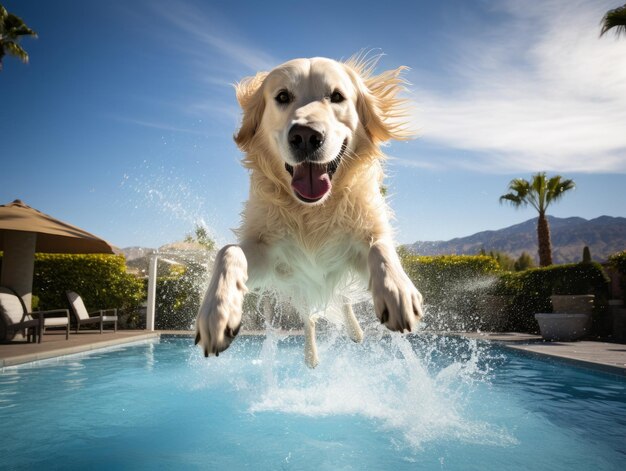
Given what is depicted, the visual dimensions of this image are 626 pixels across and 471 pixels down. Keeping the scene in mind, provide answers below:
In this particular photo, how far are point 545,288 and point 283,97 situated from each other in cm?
1247

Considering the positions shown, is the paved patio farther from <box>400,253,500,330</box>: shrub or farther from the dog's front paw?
<box>400,253,500,330</box>: shrub

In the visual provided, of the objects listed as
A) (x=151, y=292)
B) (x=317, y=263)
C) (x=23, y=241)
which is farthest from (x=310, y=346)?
(x=151, y=292)

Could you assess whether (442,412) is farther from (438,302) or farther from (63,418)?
(438,302)

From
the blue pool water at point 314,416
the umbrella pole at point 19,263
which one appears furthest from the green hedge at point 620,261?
the umbrella pole at point 19,263

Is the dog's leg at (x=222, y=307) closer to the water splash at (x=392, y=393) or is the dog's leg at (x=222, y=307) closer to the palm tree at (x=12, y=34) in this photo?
the water splash at (x=392, y=393)

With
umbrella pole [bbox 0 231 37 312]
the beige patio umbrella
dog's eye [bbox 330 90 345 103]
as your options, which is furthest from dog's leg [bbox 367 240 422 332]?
umbrella pole [bbox 0 231 37 312]

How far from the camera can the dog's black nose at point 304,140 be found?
8.70 ft

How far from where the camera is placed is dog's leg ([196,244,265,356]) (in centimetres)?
215

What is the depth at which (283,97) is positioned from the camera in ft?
10.1

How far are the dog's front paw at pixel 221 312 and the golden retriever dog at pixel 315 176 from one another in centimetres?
10

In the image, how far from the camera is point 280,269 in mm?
3475

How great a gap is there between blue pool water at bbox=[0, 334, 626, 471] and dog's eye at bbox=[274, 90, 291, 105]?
2772mm

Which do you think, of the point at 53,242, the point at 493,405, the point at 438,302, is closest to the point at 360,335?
the point at 493,405

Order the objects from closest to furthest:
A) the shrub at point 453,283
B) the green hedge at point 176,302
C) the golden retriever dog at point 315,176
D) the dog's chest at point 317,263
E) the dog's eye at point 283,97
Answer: the golden retriever dog at point 315,176 → the dog's eye at point 283,97 → the dog's chest at point 317,263 → the shrub at point 453,283 → the green hedge at point 176,302
